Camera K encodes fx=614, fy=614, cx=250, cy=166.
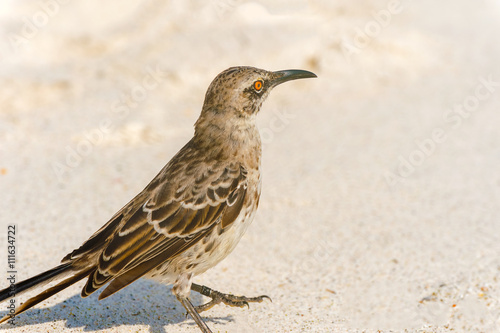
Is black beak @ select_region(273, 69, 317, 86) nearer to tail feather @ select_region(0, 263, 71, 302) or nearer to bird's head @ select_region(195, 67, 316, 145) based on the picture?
bird's head @ select_region(195, 67, 316, 145)

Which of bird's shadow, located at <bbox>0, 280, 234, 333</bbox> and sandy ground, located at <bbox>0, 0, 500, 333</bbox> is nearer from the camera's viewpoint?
bird's shadow, located at <bbox>0, 280, 234, 333</bbox>

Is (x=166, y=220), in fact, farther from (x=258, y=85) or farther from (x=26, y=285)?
(x=258, y=85)

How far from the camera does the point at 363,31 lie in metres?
9.21

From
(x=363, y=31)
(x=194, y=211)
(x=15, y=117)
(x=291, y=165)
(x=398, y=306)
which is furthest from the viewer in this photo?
(x=363, y=31)

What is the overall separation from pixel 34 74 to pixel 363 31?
478cm

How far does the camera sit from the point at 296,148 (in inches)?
290

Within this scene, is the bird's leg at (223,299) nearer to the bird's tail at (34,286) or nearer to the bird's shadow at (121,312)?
the bird's shadow at (121,312)

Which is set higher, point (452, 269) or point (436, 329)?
point (452, 269)

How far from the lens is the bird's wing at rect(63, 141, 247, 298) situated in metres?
3.99

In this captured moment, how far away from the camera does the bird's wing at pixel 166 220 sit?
399cm

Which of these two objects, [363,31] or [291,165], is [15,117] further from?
[363,31]

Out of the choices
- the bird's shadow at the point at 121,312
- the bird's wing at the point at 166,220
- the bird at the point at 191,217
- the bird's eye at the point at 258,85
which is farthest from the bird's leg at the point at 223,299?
the bird's eye at the point at 258,85

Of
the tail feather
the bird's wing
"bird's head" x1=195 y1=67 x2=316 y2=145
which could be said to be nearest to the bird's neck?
"bird's head" x1=195 y1=67 x2=316 y2=145

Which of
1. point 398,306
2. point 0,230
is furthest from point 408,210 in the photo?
point 0,230
